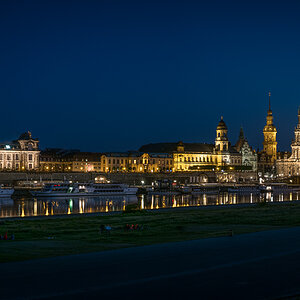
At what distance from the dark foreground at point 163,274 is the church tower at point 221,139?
153909mm

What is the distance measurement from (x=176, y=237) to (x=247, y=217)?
14.7 m

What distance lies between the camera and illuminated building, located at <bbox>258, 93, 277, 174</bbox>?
178 m

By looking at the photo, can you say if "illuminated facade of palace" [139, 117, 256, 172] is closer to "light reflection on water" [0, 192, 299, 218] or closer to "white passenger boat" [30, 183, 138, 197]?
"white passenger boat" [30, 183, 138, 197]

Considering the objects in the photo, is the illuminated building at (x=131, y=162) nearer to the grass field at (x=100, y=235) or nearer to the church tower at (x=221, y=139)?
the church tower at (x=221, y=139)

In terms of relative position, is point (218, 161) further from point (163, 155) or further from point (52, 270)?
point (52, 270)

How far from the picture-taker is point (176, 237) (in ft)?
79.6

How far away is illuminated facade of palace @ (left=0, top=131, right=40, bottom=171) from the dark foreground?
391 feet

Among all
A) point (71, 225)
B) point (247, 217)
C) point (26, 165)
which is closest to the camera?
point (71, 225)

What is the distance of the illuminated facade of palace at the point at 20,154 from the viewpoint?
441ft

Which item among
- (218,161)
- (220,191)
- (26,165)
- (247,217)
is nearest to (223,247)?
(247,217)

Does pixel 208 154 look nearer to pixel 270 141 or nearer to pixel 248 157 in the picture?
pixel 248 157

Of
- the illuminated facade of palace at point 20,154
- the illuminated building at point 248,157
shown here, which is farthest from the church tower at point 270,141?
the illuminated facade of palace at point 20,154

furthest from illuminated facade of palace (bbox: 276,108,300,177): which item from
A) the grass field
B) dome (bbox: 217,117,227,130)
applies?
the grass field

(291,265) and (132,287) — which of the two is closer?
(132,287)
